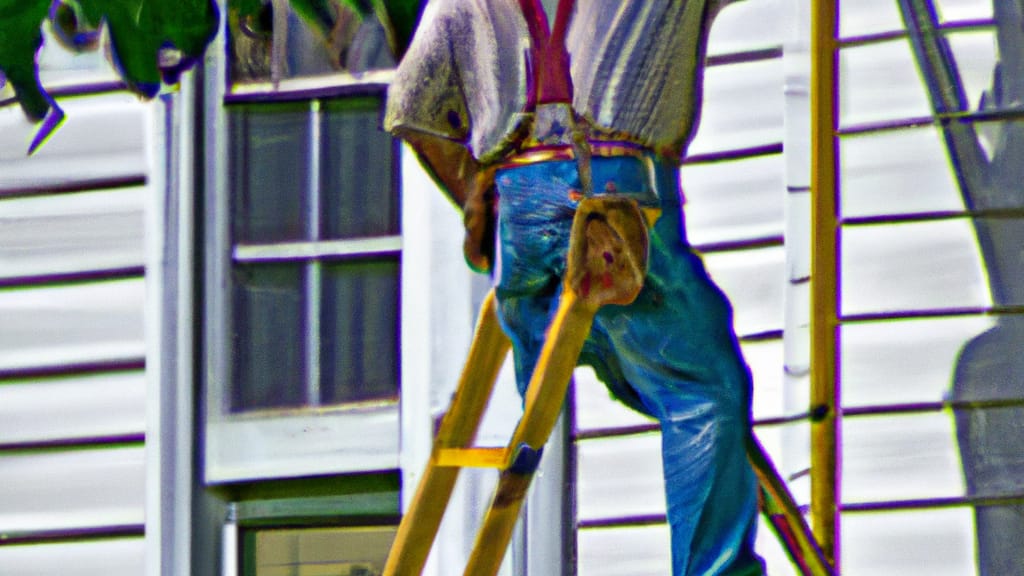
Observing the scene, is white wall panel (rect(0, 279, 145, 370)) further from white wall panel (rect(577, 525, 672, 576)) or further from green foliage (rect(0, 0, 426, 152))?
white wall panel (rect(577, 525, 672, 576))

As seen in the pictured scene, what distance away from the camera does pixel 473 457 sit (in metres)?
2.49

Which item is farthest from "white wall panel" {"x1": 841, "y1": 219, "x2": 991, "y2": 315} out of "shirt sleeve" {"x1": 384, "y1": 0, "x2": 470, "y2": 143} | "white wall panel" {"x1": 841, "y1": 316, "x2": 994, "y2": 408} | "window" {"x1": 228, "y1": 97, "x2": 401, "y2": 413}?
"window" {"x1": 228, "y1": 97, "x2": 401, "y2": 413}

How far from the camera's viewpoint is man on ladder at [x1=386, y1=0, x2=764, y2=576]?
2445 millimetres

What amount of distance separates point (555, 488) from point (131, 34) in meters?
1.13

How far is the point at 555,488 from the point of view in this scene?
3.30 meters

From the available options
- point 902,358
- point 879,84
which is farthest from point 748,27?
point 902,358

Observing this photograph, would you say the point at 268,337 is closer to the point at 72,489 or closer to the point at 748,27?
the point at 72,489

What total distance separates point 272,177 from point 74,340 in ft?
1.91

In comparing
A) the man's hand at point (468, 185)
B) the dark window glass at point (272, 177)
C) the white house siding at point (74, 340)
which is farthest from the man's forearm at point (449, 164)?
the white house siding at point (74, 340)

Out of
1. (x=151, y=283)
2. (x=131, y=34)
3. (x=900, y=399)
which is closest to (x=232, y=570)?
(x=151, y=283)

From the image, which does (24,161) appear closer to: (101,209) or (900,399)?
(101,209)

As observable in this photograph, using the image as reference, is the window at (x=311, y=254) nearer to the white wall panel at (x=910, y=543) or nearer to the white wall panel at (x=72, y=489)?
the white wall panel at (x=72, y=489)

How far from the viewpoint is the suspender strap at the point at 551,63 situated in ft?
8.20

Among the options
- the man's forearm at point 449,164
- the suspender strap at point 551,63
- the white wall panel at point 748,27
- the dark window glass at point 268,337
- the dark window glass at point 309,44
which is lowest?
the dark window glass at point 268,337
